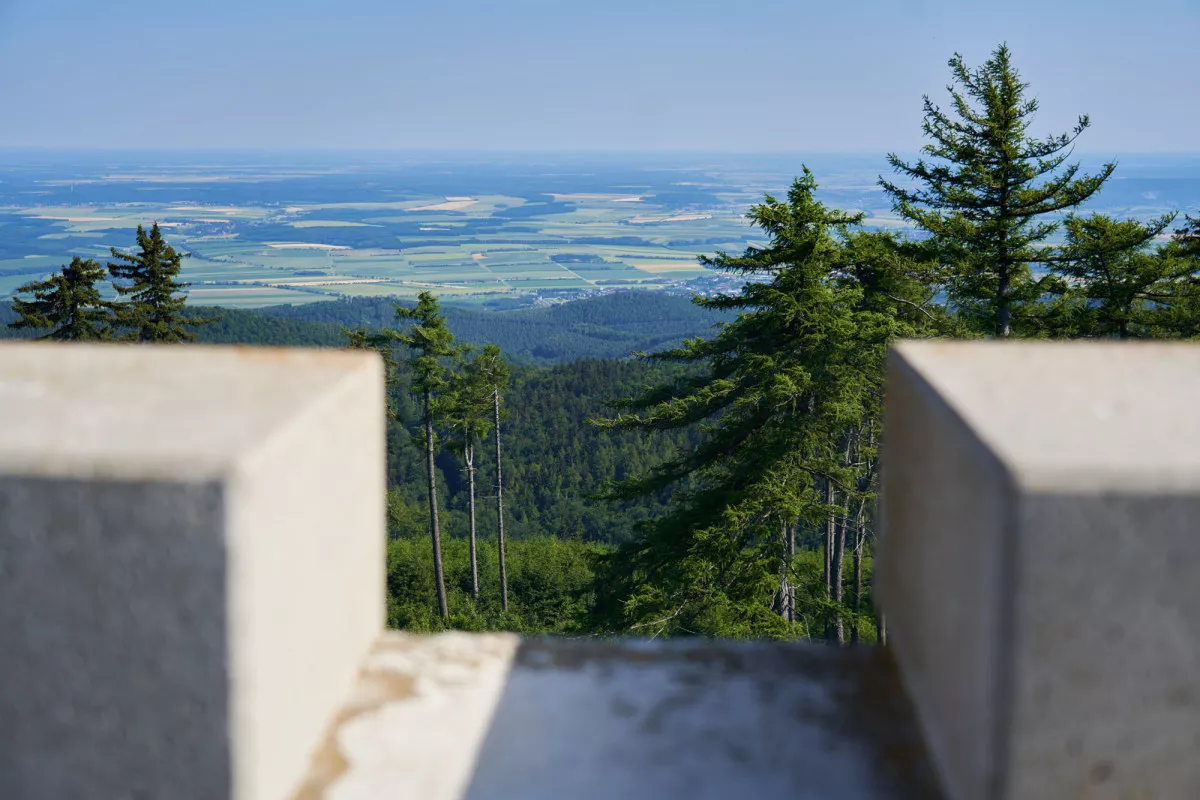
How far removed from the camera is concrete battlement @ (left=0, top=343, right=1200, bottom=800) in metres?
1.45

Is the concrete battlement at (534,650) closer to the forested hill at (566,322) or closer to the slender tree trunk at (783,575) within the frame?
the slender tree trunk at (783,575)

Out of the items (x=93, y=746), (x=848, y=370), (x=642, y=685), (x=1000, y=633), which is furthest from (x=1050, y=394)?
(x=848, y=370)

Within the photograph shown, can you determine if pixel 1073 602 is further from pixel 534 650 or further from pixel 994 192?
pixel 994 192

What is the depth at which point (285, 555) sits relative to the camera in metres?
1.76

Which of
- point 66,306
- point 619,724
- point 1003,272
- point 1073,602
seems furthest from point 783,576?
point 66,306

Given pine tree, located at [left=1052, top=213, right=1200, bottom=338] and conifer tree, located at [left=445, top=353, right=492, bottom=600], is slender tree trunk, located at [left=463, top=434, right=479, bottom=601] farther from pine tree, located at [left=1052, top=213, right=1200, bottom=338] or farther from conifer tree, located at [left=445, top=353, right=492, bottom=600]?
pine tree, located at [left=1052, top=213, right=1200, bottom=338]

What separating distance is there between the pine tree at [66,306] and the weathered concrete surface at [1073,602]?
31.7 m

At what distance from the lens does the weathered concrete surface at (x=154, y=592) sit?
1.53m

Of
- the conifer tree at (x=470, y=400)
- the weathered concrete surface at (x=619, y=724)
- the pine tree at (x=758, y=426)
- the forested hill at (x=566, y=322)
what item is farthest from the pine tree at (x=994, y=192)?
the forested hill at (x=566, y=322)

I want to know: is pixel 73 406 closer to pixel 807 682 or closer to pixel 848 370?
pixel 807 682

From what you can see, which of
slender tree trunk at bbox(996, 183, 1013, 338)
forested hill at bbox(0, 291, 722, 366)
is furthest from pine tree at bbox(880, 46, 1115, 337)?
A: forested hill at bbox(0, 291, 722, 366)

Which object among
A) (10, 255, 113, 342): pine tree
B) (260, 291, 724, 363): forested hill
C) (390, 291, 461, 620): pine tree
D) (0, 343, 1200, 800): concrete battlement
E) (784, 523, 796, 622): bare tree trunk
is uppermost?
(0, 343, 1200, 800): concrete battlement

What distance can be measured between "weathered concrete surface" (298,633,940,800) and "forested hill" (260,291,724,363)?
119066mm

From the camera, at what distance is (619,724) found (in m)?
2.20
